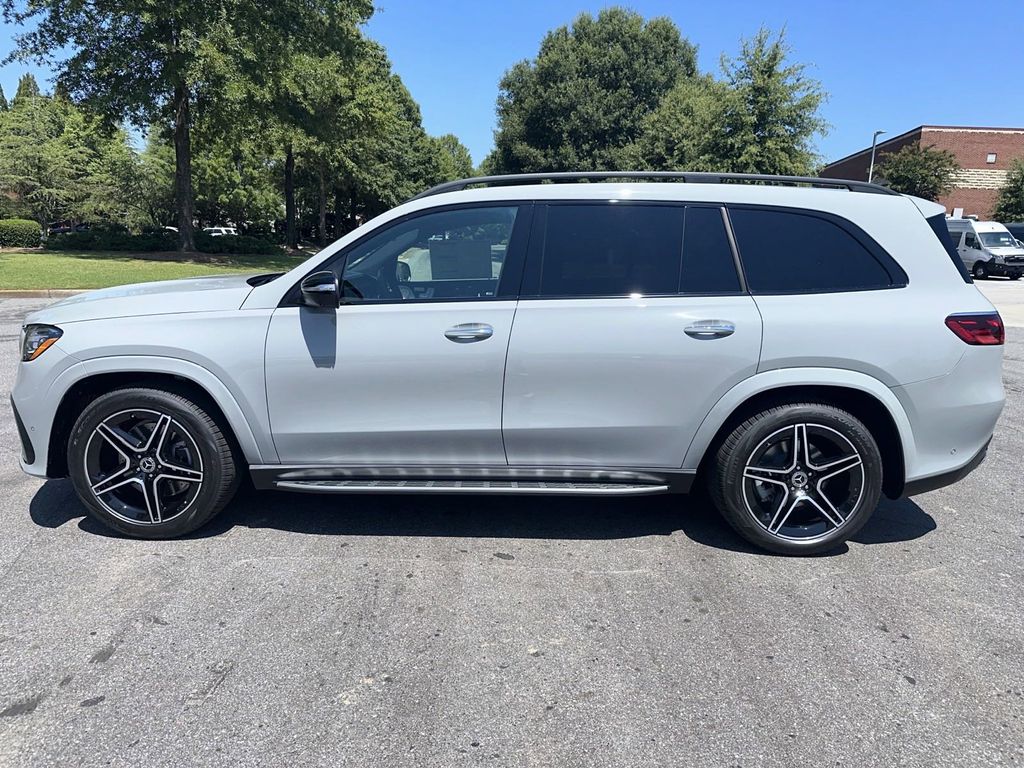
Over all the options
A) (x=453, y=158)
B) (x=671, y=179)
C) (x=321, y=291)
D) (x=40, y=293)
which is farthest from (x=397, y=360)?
(x=453, y=158)

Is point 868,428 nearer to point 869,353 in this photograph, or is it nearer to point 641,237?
point 869,353

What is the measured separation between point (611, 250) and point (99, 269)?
63.9 feet

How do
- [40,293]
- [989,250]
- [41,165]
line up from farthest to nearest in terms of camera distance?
[41,165], [989,250], [40,293]

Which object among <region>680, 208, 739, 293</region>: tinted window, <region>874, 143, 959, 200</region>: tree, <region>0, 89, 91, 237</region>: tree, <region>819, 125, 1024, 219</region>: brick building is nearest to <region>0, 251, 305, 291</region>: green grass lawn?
<region>0, 89, 91, 237</region>: tree

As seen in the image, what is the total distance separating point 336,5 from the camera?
74.6ft

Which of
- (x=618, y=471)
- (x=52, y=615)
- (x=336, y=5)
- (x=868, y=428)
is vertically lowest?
(x=52, y=615)

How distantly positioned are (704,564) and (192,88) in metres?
23.8

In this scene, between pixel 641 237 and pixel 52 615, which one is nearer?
pixel 52 615

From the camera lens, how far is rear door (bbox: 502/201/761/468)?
3.27 m

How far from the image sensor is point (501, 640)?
9.15 ft

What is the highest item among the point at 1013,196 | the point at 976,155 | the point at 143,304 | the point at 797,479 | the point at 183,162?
the point at 976,155

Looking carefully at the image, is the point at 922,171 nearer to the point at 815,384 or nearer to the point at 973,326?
the point at 973,326

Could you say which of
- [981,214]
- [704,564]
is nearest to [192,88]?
[704,564]

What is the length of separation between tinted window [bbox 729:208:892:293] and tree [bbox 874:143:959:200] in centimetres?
3978
